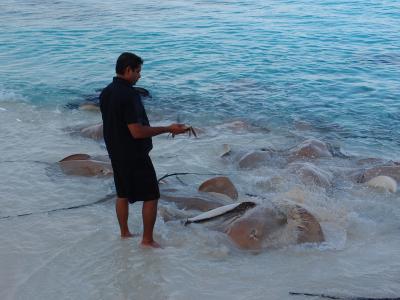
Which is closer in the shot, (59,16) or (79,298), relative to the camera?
(79,298)

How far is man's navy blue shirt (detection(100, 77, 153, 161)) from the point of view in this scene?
A: 4062 millimetres

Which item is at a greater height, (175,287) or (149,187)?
(149,187)

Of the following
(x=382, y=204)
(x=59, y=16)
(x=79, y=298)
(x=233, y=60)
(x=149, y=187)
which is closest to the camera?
(x=79, y=298)

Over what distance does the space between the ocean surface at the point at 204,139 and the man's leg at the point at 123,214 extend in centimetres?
10

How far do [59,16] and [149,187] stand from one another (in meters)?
18.6

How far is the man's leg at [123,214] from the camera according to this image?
4574 millimetres

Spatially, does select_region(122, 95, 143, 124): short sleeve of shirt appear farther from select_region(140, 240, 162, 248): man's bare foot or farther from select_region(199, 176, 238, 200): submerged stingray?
select_region(199, 176, 238, 200): submerged stingray

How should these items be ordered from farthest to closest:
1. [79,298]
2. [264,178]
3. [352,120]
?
[352,120]
[264,178]
[79,298]

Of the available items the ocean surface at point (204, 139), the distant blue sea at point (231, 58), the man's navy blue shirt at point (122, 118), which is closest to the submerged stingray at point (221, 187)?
the ocean surface at point (204, 139)

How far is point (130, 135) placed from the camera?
421 centimetres

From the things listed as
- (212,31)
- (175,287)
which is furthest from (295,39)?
(175,287)

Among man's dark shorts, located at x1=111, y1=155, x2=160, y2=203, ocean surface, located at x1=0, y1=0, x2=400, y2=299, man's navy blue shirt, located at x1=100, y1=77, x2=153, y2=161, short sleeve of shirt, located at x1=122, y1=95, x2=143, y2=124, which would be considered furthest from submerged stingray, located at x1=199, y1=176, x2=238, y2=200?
short sleeve of shirt, located at x1=122, y1=95, x2=143, y2=124

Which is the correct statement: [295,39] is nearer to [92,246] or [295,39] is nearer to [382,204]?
[382,204]

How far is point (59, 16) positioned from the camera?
69.6 ft
